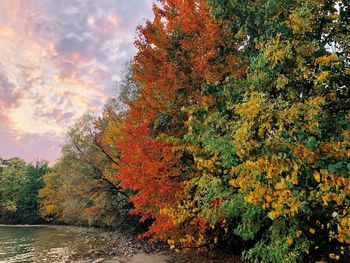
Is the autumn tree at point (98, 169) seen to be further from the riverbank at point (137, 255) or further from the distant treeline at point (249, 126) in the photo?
the distant treeline at point (249, 126)

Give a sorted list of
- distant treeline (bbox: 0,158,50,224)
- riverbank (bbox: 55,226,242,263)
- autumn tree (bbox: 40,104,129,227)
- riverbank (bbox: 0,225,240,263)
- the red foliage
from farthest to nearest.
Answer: distant treeline (bbox: 0,158,50,224) → autumn tree (bbox: 40,104,129,227) → riverbank (bbox: 0,225,240,263) → riverbank (bbox: 55,226,242,263) → the red foliage

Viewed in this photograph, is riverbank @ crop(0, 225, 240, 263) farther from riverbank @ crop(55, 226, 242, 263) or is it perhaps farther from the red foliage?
the red foliage

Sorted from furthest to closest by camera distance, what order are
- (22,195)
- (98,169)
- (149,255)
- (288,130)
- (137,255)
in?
(22,195)
(98,169)
(137,255)
(149,255)
(288,130)

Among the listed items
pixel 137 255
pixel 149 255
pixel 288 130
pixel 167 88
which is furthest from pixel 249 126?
pixel 137 255

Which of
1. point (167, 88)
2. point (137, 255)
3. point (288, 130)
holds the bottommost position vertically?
point (137, 255)

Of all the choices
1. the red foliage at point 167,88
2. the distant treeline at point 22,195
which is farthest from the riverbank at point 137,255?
the distant treeline at point 22,195

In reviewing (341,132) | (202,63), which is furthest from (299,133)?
(202,63)

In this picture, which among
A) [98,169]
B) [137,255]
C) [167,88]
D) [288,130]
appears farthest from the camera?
[98,169]

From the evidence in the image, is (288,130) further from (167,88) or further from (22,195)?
(22,195)

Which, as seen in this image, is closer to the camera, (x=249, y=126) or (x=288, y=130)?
(x=249, y=126)

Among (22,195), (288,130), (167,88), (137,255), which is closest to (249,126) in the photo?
(288,130)

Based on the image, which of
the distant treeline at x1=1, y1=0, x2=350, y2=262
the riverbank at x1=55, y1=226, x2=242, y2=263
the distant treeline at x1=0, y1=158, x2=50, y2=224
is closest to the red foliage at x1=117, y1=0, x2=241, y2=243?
the distant treeline at x1=1, y1=0, x2=350, y2=262

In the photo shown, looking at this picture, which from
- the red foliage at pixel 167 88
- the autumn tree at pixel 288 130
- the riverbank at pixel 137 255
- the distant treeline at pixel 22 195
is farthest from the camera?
the distant treeline at pixel 22 195

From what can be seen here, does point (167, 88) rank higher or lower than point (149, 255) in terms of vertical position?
higher
